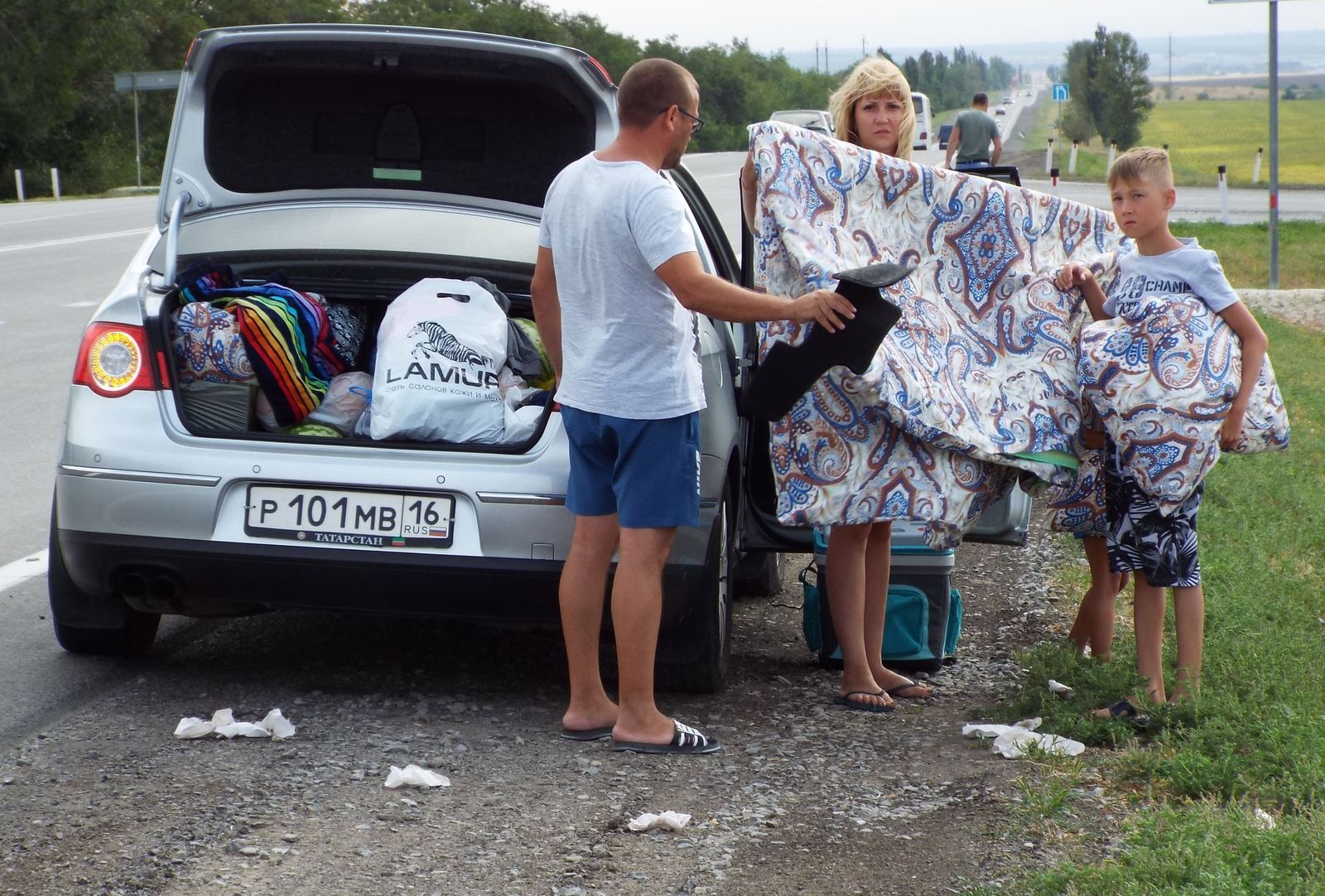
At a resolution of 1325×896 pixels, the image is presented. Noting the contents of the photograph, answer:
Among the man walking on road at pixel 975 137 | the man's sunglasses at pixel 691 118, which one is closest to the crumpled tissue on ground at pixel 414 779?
the man's sunglasses at pixel 691 118

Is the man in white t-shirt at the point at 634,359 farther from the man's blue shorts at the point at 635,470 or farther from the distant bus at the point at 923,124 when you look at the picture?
the distant bus at the point at 923,124

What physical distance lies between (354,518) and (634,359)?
0.85m

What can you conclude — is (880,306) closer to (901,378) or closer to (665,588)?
(901,378)

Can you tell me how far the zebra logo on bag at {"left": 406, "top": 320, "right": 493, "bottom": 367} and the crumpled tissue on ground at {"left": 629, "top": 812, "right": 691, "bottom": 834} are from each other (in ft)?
5.06

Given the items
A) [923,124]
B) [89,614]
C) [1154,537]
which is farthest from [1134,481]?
[923,124]

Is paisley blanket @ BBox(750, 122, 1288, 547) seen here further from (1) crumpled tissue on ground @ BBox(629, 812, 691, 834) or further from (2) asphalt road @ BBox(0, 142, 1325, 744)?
(2) asphalt road @ BBox(0, 142, 1325, 744)

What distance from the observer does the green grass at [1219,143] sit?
44750 millimetres

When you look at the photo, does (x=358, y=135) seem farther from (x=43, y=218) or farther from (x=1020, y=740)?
(x=43, y=218)

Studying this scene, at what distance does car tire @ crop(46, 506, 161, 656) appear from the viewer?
443 centimetres

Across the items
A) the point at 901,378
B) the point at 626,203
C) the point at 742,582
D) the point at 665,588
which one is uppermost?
the point at 626,203

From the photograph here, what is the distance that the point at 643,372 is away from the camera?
3934 millimetres

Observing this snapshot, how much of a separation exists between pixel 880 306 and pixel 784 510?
2.39ft

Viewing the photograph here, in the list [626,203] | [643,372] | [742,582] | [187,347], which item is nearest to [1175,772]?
[643,372]

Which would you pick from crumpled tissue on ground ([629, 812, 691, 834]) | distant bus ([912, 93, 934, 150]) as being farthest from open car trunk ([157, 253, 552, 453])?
distant bus ([912, 93, 934, 150])
